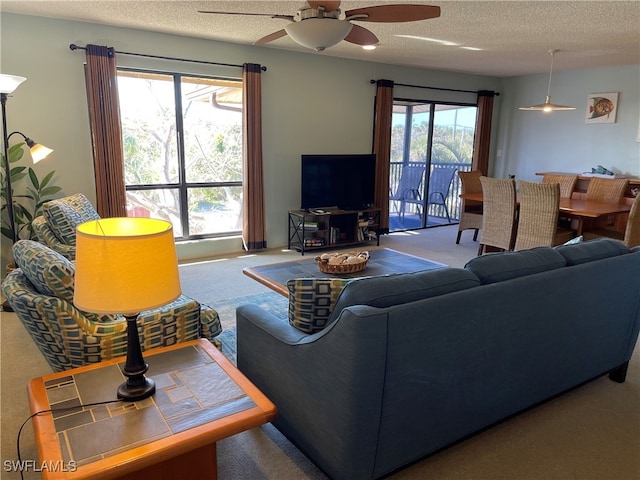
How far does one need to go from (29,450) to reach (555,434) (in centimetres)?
251

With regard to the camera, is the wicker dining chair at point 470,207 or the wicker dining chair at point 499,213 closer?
the wicker dining chair at point 499,213

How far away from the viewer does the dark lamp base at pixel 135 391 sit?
4.98 feet

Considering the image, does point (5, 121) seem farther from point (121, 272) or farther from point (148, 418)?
point (148, 418)

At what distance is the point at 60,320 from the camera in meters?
1.85

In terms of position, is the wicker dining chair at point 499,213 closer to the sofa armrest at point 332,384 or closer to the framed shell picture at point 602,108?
the framed shell picture at point 602,108

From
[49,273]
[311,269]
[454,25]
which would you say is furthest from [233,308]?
[454,25]

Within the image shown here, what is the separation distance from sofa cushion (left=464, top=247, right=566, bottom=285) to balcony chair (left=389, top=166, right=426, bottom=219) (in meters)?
5.30

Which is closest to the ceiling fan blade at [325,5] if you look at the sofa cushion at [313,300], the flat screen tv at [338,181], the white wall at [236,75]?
the sofa cushion at [313,300]

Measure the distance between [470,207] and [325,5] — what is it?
441cm

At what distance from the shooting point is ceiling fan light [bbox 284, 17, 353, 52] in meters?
2.48

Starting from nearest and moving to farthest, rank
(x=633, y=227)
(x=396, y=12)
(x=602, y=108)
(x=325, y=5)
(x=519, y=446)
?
(x=519, y=446) → (x=325, y=5) → (x=396, y=12) → (x=633, y=227) → (x=602, y=108)

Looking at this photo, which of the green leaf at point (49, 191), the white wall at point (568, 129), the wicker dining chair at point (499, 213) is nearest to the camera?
the green leaf at point (49, 191)

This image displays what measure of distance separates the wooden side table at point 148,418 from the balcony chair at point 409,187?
Result: 6030 millimetres

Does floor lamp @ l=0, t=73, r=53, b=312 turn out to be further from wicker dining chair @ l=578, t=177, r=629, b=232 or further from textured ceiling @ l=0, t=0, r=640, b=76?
wicker dining chair @ l=578, t=177, r=629, b=232
